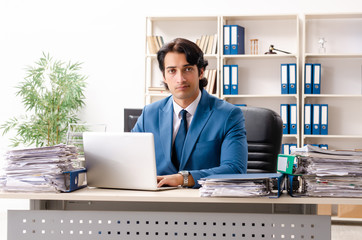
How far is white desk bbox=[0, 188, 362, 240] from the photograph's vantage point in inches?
66.4

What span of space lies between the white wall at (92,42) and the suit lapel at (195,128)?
3.15m

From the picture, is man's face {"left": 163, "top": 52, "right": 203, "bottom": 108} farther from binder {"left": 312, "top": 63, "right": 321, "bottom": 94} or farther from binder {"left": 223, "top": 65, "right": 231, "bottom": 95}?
binder {"left": 312, "top": 63, "right": 321, "bottom": 94}

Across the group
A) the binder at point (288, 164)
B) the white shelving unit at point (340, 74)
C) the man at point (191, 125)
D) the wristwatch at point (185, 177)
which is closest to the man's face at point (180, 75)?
the man at point (191, 125)

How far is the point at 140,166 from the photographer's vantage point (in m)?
1.78

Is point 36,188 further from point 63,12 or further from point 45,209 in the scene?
point 63,12

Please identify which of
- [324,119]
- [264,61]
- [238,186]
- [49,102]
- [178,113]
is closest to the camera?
[238,186]

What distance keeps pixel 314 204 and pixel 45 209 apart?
0.99 metres

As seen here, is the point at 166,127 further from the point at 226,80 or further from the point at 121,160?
the point at 226,80

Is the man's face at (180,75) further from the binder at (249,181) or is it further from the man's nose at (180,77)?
the binder at (249,181)

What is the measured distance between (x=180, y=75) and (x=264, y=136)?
0.73m

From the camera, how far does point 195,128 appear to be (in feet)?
7.47

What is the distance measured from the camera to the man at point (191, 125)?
7.41ft

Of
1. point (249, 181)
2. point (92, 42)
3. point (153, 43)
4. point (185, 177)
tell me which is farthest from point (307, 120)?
point (249, 181)

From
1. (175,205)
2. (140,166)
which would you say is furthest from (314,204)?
(140,166)
